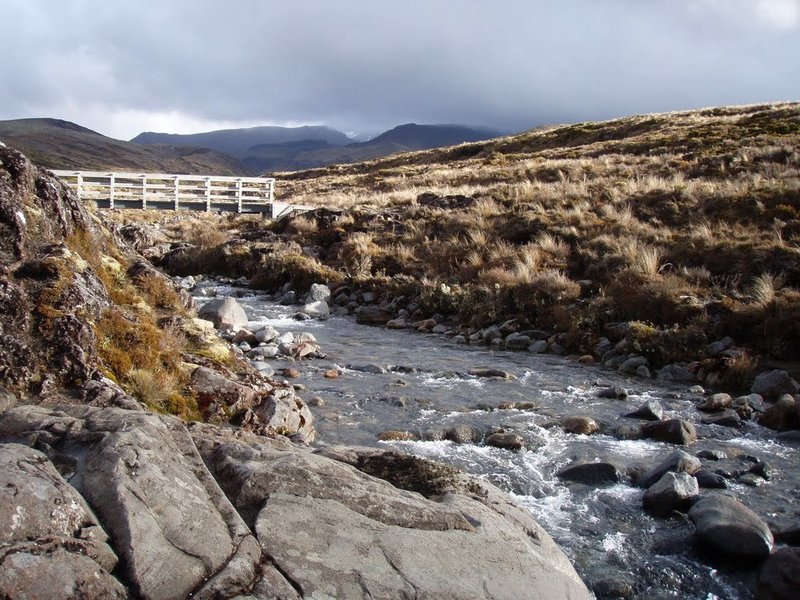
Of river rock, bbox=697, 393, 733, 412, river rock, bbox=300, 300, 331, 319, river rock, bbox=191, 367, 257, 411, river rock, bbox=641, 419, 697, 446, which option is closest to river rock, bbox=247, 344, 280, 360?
river rock, bbox=191, 367, 257, 411

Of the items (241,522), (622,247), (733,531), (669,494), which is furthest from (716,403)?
(241,522)

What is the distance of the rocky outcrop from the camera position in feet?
10.8

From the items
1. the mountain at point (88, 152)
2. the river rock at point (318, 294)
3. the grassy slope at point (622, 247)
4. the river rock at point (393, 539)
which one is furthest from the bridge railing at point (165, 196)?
the mountain at point (88, 152)

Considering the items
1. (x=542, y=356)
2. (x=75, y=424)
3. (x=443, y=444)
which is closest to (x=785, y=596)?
(x=443, y=444)

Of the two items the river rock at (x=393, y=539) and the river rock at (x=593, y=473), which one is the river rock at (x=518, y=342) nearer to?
the river rock at (x=593, y=473)

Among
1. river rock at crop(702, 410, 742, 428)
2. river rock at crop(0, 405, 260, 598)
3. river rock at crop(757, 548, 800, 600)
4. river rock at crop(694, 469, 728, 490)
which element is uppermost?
river rock at crop(0, 405, 260, 598)

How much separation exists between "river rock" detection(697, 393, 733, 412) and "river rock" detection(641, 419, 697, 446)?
137 cm

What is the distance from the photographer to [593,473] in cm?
755

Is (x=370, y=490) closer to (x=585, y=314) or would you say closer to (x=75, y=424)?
(x=75, y=424)

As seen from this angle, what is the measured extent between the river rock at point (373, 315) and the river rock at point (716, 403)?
856 cm

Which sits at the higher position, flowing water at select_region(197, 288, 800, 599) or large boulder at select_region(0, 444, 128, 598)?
large boulder at select_region(0, 444, 128, 598)

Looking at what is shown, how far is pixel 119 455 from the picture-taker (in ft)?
12.8

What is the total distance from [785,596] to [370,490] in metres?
3.26

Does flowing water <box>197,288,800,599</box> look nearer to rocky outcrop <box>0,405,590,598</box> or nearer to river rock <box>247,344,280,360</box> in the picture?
river rock <box>247,344,280,360</box>
